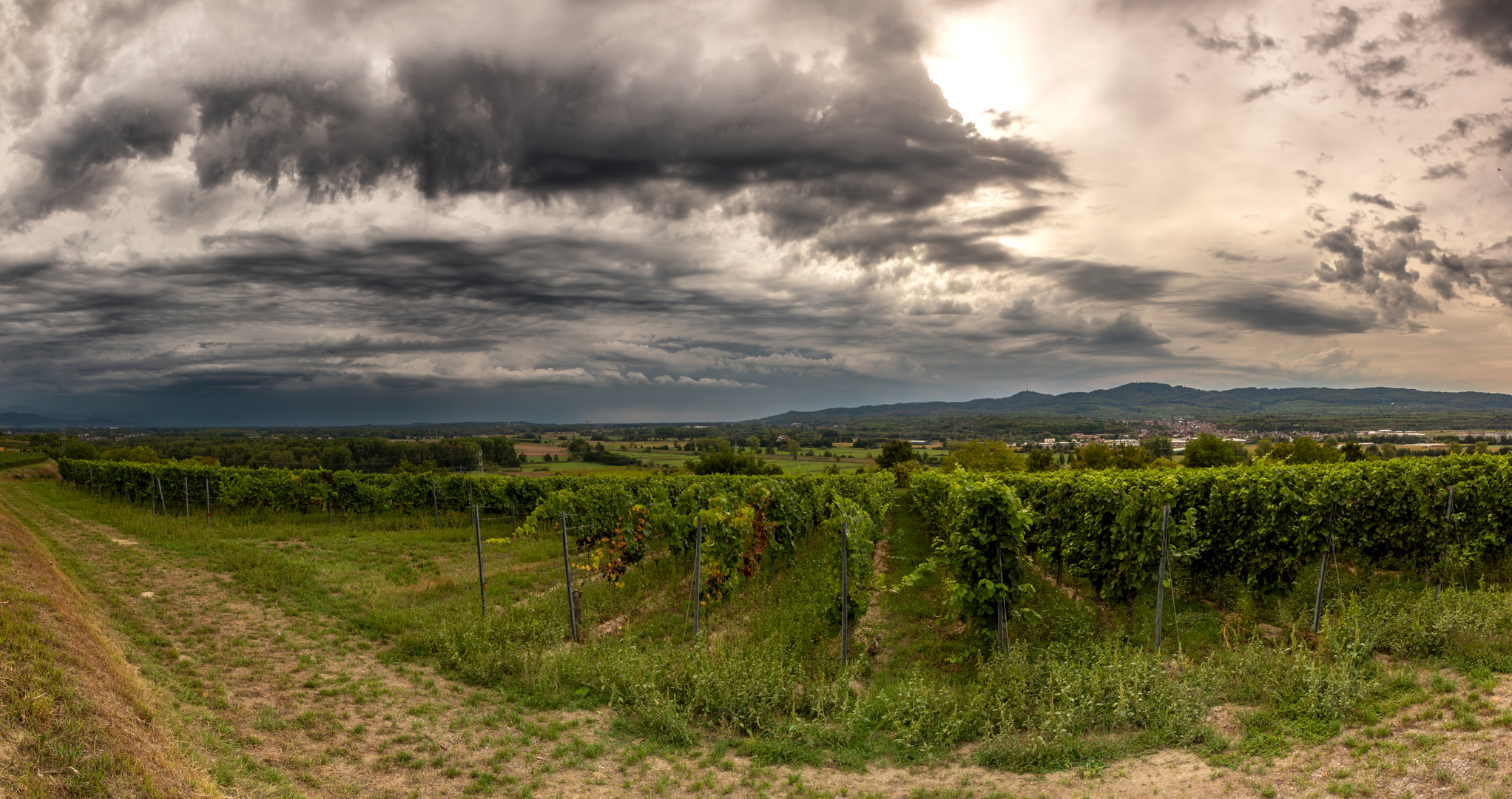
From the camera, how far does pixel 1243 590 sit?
41.0 ft

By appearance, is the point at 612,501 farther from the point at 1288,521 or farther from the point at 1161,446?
the point at 1161,446

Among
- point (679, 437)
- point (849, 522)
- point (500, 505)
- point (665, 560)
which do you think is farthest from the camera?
point (679, 437)

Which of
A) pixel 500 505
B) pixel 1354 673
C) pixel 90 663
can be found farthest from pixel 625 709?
pixel 500 505

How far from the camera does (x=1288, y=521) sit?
11.7m

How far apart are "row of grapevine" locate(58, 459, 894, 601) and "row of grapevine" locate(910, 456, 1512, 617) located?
446 cm

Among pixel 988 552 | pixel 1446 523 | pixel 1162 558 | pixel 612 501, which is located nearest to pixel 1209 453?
pixel 1446 523

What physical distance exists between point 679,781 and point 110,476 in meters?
47.3

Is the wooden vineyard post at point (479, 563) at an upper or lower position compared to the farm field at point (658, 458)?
upper

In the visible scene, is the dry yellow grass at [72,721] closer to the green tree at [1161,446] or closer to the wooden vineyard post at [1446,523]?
the wooden vineyard post at [1446,523]

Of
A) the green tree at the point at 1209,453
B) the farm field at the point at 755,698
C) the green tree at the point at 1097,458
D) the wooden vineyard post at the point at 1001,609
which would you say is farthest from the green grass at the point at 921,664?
the green tree at the point at 1209,453

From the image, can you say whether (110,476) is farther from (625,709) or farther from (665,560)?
(625,709)

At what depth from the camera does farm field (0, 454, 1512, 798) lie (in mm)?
6133

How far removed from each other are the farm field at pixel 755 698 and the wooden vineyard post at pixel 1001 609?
22 centimetres

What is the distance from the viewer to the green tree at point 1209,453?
2345 inches
